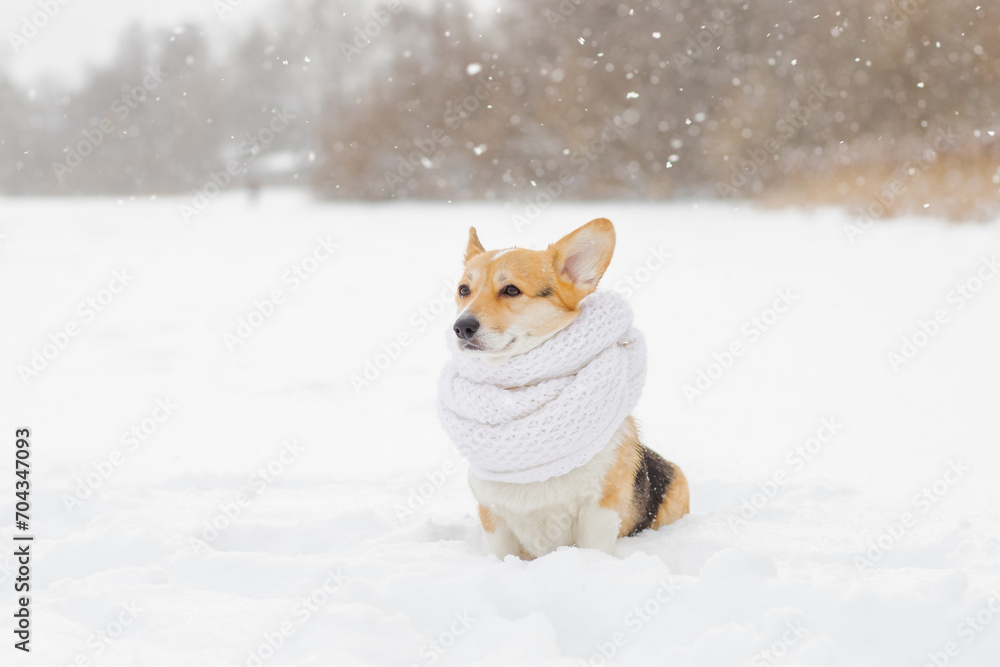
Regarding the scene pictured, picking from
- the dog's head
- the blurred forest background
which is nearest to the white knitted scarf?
the dog's head

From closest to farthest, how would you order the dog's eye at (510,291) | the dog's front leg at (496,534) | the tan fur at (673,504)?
the dog's eye at (510,291) < the dog's front leg at (496,534) < the tan fur at (673,504)

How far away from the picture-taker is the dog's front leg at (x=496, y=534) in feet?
8.78

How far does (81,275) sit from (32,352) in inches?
181

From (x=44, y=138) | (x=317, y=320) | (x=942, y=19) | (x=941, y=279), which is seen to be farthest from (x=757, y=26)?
(x=44, y=138)

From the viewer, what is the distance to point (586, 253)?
262 centimetres

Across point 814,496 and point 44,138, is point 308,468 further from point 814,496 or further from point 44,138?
point 44,138

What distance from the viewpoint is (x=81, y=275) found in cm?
1005

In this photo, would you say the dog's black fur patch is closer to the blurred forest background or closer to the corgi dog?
the corgi dog
